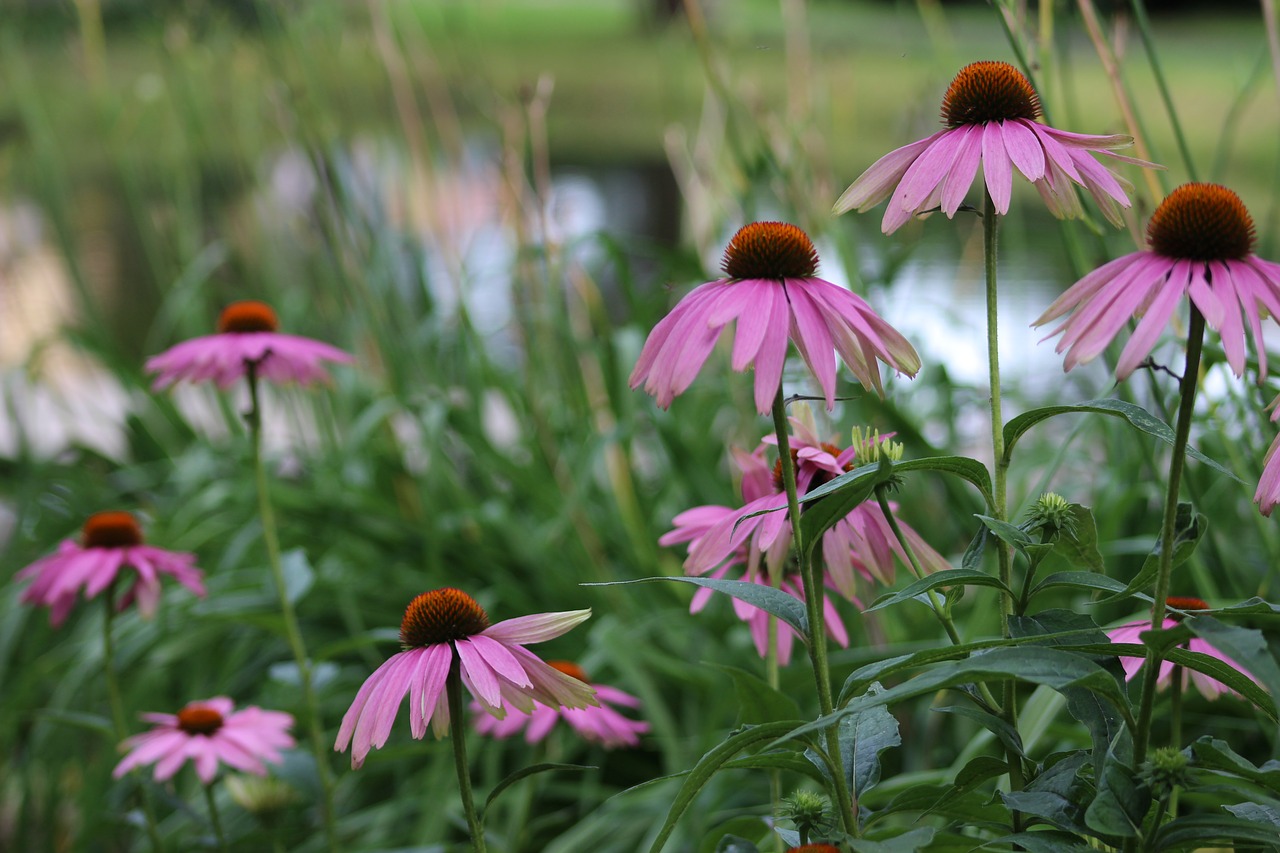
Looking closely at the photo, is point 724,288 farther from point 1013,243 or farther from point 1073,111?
point 1013,243

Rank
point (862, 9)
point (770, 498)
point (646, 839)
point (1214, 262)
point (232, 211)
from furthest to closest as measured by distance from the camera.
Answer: point (862, 9), point (232, 211), point (646, 839), point (770, 498), point (1214, 262)

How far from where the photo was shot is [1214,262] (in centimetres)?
46

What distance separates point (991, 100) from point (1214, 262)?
0.13 meters

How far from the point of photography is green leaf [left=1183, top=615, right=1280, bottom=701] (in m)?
0.39

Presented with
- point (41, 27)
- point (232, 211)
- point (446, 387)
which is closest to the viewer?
point (446, 387)

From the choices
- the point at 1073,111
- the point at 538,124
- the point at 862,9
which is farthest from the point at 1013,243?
the point at 862,9

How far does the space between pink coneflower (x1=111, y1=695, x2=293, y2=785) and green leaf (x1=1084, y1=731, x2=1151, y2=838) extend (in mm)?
602

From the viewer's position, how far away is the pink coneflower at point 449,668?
0.53m

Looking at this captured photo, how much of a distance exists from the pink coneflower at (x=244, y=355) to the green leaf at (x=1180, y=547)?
658 millimetres

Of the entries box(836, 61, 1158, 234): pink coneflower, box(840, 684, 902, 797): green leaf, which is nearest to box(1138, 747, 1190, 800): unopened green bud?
box(840, 684, 902, 797): green leaf

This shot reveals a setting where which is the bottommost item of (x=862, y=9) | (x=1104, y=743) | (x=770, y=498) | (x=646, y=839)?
(x=646, y=839)

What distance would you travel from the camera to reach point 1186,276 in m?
0.45

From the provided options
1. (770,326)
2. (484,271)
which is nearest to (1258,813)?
(770,326)

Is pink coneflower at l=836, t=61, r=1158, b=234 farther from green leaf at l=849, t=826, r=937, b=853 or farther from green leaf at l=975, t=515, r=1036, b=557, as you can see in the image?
green leaf at l=849, t=826, r=937, b=853
